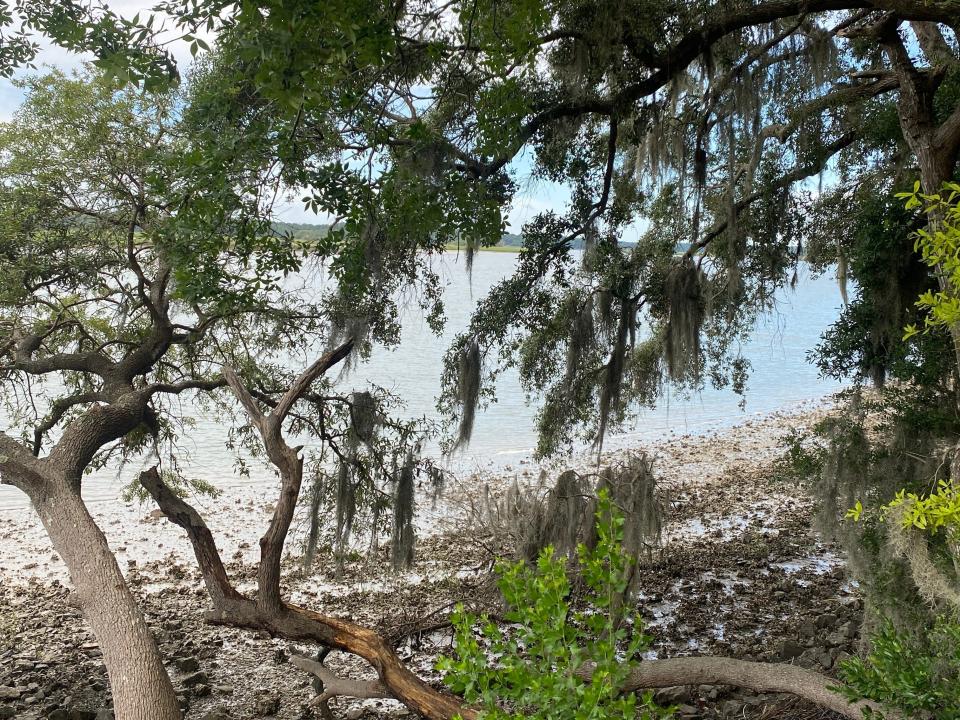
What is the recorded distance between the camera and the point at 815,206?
7.50 meters

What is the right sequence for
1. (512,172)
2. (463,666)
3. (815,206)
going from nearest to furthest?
(463,666) < (512,172) < (815,206)

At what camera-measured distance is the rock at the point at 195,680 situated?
627 cm

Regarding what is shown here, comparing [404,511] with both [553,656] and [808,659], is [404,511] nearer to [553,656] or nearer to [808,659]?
[808,659]

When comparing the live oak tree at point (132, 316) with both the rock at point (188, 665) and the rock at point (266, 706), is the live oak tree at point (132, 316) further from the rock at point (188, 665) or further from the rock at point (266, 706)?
the rock at point (188, 665)

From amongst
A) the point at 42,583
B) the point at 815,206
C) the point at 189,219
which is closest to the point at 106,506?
the point at 42,583

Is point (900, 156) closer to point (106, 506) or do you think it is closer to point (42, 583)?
point (42, 583)

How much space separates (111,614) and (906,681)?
4.60m

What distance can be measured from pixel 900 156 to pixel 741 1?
1896mm

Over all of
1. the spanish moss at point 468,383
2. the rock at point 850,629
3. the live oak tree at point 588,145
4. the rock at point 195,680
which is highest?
the live oak tree at point 588,145

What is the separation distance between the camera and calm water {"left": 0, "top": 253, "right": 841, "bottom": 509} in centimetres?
1190

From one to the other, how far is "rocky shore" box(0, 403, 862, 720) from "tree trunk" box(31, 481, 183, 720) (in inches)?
27.7

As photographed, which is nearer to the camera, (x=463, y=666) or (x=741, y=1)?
(x=463, y=666)

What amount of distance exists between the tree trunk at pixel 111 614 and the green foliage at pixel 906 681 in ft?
13.1

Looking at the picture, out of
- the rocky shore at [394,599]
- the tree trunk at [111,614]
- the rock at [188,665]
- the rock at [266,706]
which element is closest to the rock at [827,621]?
the rocky shore at [394,599]
